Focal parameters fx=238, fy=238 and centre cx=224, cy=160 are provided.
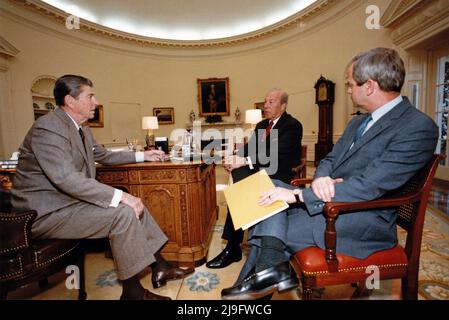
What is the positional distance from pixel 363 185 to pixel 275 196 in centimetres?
44

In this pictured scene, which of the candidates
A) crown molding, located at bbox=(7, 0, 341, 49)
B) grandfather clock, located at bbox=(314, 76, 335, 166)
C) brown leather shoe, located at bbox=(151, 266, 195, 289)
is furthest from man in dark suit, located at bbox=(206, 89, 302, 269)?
crown molding, located at bbox=(7, 0, 341, 49)

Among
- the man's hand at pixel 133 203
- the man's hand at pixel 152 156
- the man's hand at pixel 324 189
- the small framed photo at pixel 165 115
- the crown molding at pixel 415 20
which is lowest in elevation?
the man's hand at pixel 133 203

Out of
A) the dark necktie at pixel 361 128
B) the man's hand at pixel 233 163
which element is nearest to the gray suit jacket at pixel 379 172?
the dark necktie at pixel 361 128

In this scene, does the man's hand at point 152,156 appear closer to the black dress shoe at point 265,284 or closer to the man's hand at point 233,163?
the man's hand at point 233,163

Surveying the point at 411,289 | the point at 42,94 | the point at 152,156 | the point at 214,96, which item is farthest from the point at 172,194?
the point at 214,96

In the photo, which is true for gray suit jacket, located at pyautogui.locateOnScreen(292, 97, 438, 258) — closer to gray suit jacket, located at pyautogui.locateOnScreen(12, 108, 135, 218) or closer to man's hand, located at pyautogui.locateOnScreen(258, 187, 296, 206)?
man's hand, located at pyautogui.locateOnScreen(258, 187, 296, 206)

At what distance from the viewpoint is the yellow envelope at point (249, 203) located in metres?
1.28

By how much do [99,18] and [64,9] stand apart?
1.09 metres

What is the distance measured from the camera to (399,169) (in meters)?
1.17

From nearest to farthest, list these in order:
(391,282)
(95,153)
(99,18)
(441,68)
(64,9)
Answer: (391,282), (95,153), (441,68), (64,9), (99,18)

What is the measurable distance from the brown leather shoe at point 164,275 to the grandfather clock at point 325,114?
242 inches

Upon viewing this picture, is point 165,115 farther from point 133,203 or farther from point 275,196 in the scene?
point 275,196

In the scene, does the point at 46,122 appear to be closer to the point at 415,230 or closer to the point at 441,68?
the point at 415,230
